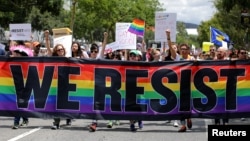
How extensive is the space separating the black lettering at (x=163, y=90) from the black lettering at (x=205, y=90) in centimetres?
42

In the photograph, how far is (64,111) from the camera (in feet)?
35.1

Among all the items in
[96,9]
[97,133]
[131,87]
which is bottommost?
[97,133]

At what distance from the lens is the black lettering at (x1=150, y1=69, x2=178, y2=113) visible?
10.6 metres

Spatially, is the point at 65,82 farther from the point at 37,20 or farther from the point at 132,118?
the point at 37,20

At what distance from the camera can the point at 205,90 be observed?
10625mm

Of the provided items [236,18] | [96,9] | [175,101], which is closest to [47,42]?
[175,101]

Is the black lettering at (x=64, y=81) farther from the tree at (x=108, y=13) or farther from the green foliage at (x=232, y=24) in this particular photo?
the tree at (x=108, y=13)

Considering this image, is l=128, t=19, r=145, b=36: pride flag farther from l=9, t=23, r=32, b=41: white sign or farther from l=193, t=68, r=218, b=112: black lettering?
l=9, t=23, r=32, b=41: white sign

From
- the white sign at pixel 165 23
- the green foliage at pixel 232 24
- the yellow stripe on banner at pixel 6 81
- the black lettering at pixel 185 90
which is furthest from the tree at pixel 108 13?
the black lettering at pixel 185 90

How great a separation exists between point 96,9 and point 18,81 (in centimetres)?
4533

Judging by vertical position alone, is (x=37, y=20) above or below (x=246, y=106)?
above

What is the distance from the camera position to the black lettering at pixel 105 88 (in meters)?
10.7

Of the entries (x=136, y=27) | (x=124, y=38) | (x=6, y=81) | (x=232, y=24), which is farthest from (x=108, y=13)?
(x=6, y=81)

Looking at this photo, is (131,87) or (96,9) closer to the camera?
(131,87)
